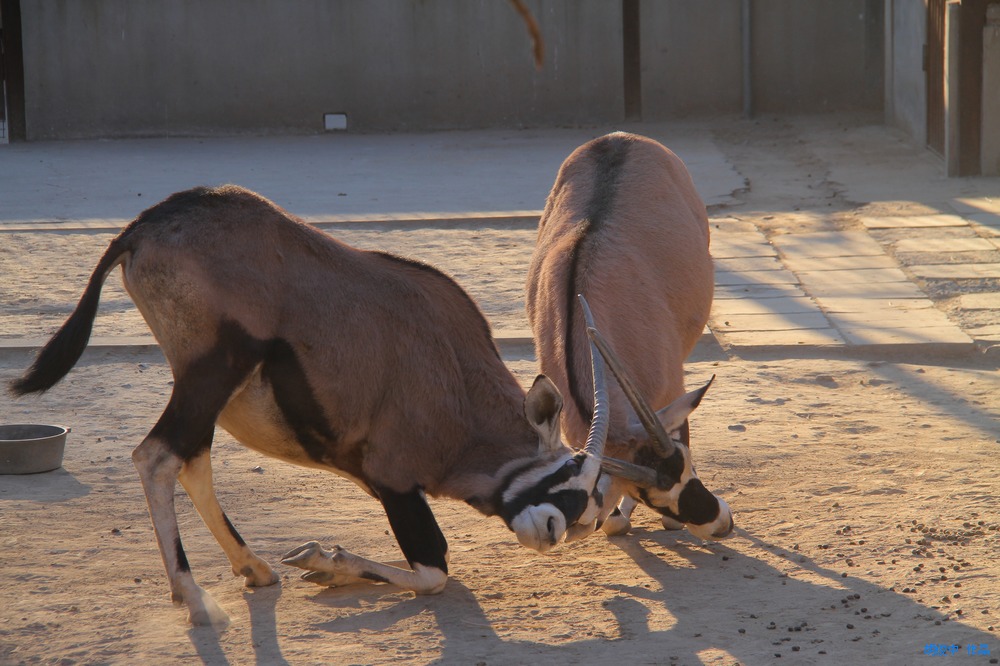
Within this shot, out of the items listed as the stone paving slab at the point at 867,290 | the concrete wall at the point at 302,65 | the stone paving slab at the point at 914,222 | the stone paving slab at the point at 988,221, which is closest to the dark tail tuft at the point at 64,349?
the stone paving slab at the point at 867,290

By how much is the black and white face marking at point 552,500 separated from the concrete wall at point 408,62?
1500 cm

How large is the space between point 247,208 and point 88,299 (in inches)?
26.8

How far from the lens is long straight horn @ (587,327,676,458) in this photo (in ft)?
14.4

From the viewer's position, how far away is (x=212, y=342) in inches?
170

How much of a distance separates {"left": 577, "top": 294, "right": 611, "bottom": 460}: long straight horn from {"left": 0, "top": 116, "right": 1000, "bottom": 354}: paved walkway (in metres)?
3.04

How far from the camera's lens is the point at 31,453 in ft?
18.6

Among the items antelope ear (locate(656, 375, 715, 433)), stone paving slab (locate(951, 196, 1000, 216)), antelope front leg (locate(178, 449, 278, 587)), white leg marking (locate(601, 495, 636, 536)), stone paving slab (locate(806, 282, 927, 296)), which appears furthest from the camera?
stone paving slab (locate(951, 196, 1000, 216))

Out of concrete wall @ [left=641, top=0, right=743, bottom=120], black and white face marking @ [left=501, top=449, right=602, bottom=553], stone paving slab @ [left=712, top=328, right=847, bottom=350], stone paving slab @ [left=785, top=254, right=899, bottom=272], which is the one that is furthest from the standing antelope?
concrete wall @ [left=641, top=0, right=743, bottom=120]

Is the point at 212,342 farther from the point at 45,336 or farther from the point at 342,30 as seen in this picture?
the point at 342,30

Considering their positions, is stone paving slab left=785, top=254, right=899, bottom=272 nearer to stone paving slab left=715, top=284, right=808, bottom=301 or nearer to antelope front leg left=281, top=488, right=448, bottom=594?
stone paving slab left=715, top=284, right=808, bottom=301

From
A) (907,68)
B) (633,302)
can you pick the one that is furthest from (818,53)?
(633,302)

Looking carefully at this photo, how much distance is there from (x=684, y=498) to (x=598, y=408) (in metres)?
0.63

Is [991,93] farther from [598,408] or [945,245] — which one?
[598,408]

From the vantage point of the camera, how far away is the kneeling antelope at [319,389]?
4289mm
